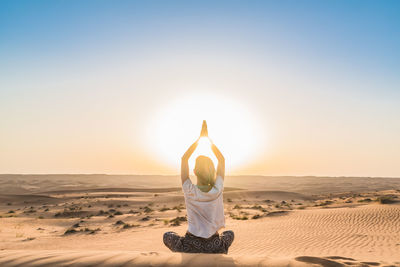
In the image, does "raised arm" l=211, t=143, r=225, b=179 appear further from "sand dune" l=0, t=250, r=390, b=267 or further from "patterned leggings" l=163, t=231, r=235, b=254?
"sand dune" l=0, t=250, r=390, b=267

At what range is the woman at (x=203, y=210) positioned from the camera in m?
3.91

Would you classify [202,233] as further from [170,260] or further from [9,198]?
[9,198]

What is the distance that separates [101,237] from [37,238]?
9.15ft


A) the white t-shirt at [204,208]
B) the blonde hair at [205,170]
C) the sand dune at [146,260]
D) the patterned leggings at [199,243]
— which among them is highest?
the blonde hair at [205,170]

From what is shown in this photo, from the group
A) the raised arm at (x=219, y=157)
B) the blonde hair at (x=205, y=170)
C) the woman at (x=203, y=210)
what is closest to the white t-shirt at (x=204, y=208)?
the woman at (x=203, y=210)

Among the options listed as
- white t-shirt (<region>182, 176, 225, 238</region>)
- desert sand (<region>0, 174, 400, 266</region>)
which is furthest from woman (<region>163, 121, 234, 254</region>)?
desert sand (<region>0, 174, 400, 266</region>)

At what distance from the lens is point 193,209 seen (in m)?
3.98

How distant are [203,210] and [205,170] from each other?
473mm

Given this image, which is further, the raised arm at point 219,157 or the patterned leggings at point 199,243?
the raised arm at point 219,157

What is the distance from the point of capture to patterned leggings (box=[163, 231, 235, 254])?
4.15 m

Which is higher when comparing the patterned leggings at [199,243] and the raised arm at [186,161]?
the raised arm at [186,161]

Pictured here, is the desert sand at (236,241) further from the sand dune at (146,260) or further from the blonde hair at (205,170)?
the blonde hair at (205,170)

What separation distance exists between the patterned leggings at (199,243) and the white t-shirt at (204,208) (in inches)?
4.8

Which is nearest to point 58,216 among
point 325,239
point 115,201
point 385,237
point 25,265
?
point 115,201
